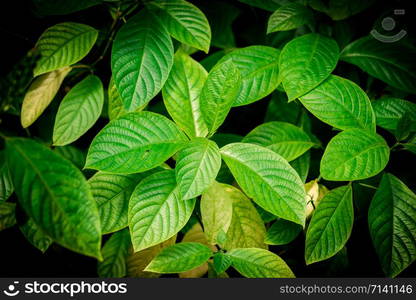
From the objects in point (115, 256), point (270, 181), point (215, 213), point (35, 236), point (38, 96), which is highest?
point (38, 96)

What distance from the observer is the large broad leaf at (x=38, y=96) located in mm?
1031

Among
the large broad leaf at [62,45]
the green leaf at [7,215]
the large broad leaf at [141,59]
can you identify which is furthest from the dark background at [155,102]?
the large broad leaf at [141,59]

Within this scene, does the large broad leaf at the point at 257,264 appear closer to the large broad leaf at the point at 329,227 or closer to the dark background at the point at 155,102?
the large broad leaf at the point at 329,227

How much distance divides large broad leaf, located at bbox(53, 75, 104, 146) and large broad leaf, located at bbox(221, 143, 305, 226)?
0.46 meters

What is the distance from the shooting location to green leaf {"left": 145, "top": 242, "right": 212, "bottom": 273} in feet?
2.85

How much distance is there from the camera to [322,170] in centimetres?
84

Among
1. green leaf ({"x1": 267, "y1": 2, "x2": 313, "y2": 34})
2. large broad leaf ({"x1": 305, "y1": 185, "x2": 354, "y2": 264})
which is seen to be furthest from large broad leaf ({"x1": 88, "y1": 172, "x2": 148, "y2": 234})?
green leaf ({"x1": 267, "y1": 2, "x2": 313, "y2": 34})

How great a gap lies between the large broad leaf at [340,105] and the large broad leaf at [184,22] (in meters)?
0.33

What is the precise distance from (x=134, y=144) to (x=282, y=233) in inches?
20.0

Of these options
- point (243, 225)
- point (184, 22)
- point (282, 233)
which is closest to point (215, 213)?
point (243, 225)

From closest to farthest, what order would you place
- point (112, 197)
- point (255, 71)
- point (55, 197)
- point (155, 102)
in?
1. point (55, 197)
2. point (112, 197)
3. point (255, 71)
4. point (155, 102)

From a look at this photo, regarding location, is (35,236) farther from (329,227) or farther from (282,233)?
(329,227)

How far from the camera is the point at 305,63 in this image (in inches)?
38.5

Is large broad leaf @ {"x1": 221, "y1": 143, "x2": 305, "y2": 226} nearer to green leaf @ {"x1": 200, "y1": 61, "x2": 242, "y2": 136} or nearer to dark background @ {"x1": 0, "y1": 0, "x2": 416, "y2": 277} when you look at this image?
green leaf @ {"x1": 200, "y1": 61, "x2": 242, "y2": 136}
